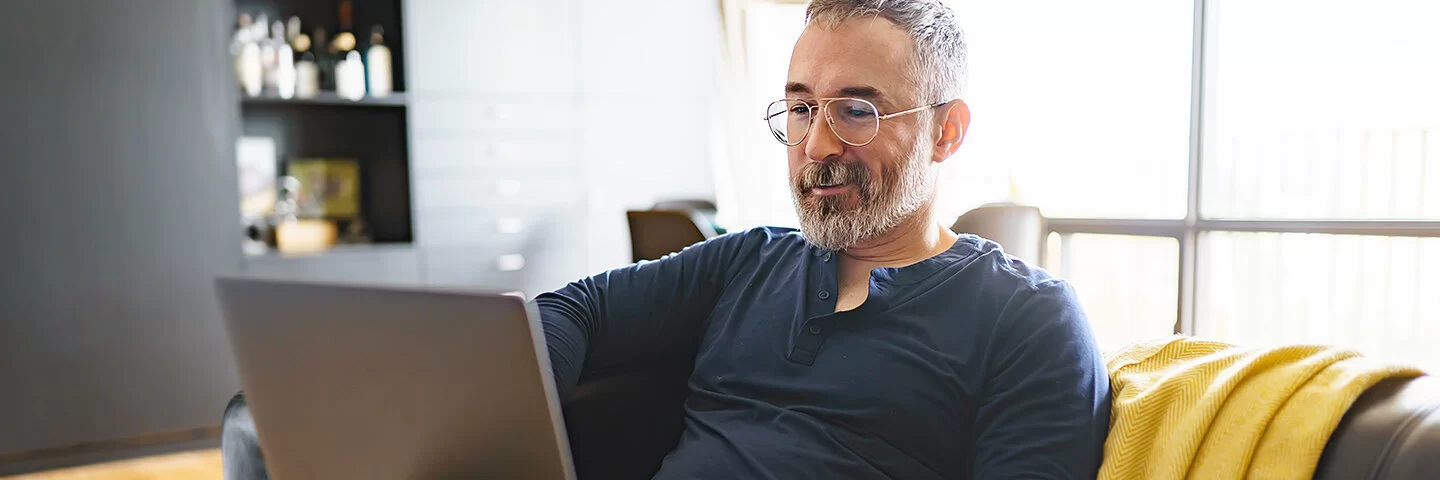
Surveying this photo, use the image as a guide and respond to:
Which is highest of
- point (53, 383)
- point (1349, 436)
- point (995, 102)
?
point (995, 102)

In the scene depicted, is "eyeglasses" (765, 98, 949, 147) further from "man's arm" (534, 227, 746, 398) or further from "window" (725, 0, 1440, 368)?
"window" (725, 0, 1440, 368)

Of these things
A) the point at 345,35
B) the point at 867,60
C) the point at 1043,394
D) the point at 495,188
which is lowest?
the point at 1043,394

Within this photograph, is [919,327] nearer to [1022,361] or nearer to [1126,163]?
[1022,361]

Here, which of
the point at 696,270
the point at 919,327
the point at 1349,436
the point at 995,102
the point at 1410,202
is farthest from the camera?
the point at 995,102

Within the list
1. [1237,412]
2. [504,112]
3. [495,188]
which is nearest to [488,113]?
[504,112]

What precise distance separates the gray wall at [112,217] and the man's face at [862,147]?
2.84m

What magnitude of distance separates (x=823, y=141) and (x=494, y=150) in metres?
2.95

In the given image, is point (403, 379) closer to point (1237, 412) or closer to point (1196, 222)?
point (1237, 412)

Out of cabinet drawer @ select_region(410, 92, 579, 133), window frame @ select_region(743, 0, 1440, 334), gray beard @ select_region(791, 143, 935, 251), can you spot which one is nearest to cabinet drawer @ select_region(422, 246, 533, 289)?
cabinet drawer @ select_region(410, 92, 579, 133)

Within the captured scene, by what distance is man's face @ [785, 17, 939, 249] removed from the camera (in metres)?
1.34

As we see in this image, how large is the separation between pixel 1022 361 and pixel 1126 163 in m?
2.77

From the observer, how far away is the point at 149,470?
338cm

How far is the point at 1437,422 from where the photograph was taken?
2.74ft

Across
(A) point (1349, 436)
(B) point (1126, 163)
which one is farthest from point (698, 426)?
(B) point (1126, 163)
